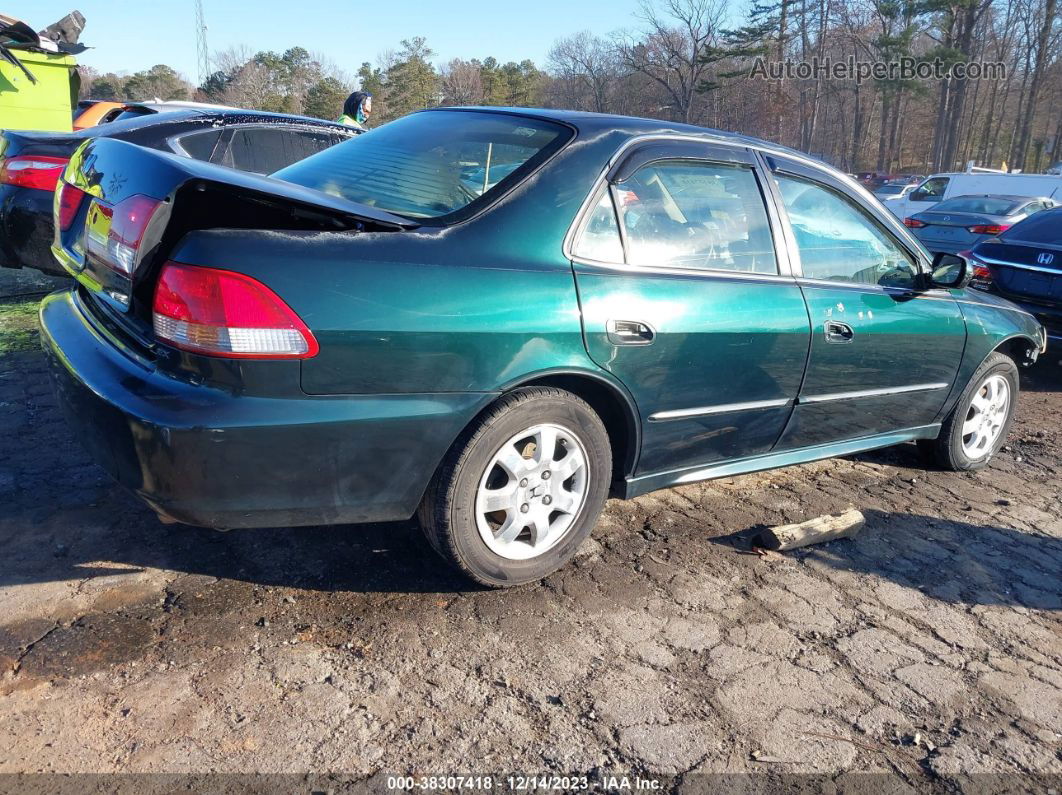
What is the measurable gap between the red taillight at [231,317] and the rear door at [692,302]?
975mm

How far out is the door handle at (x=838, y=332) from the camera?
3.49m

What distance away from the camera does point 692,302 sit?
3.05 metres

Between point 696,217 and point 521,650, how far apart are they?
5.76 ft

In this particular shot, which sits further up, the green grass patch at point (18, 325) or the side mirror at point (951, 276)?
the side mirror at point (951, 276)

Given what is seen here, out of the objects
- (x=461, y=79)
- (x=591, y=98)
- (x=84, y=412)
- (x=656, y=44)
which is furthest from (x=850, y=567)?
(x=591, y=98)

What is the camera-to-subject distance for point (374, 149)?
3340mm

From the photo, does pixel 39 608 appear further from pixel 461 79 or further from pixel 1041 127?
pixel 1041 127

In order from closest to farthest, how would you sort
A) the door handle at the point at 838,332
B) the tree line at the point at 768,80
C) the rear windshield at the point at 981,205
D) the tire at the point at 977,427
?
1. the door handle at the point at 838,332
2. the tire at the point at 977,427
3. the rear windshield at the point at 981,205
4. the tree line at the point at 768,80

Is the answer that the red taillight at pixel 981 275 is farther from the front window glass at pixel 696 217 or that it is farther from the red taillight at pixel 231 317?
the red taillight at pixel 231 317

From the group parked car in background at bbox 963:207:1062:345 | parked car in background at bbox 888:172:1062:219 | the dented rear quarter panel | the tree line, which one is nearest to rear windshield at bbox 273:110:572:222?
the dented rear quarter panel

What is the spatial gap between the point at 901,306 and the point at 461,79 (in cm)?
4602

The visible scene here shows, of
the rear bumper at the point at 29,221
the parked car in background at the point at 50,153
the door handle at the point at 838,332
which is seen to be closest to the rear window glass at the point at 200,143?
the parked car in background at the point at 50,153

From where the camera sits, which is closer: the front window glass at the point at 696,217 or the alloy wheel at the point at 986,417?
the front window glass at the point at 696,217

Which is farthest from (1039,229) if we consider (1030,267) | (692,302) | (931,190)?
(931,190)
